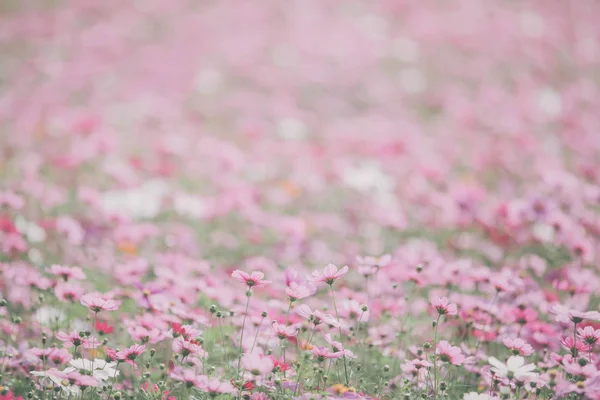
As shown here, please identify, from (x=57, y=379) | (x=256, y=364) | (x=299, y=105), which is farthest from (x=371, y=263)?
(x=299, y=105)

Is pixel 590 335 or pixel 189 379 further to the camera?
pixel 590 335

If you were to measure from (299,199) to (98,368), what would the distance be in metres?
2.36

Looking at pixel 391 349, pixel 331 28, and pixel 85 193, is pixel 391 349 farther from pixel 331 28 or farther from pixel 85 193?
pixel 331 28

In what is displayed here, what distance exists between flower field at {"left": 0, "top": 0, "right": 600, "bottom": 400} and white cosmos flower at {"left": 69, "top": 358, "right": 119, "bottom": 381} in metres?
0.01

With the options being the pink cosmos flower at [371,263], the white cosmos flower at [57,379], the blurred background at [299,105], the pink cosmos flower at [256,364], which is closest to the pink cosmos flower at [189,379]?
the pink cosmos flower at [256,364]

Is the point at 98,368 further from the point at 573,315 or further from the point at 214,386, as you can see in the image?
the point at 573,315

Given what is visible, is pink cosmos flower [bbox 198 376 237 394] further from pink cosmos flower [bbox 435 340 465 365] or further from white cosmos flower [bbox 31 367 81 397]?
pink cosmos flower [bbox 435 340 465 365]

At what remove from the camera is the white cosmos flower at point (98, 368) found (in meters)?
1.32

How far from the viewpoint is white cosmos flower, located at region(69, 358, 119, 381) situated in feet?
4.34

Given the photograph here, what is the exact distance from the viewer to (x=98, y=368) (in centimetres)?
135

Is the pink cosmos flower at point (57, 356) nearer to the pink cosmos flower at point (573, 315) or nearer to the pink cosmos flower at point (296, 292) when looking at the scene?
the pink cosmos flower at point (296, 292)

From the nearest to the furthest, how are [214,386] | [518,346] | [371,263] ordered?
[214,386] → [518,346] → [371,263]

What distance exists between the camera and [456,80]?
5.55 meters

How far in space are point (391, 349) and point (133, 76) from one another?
4507mm
